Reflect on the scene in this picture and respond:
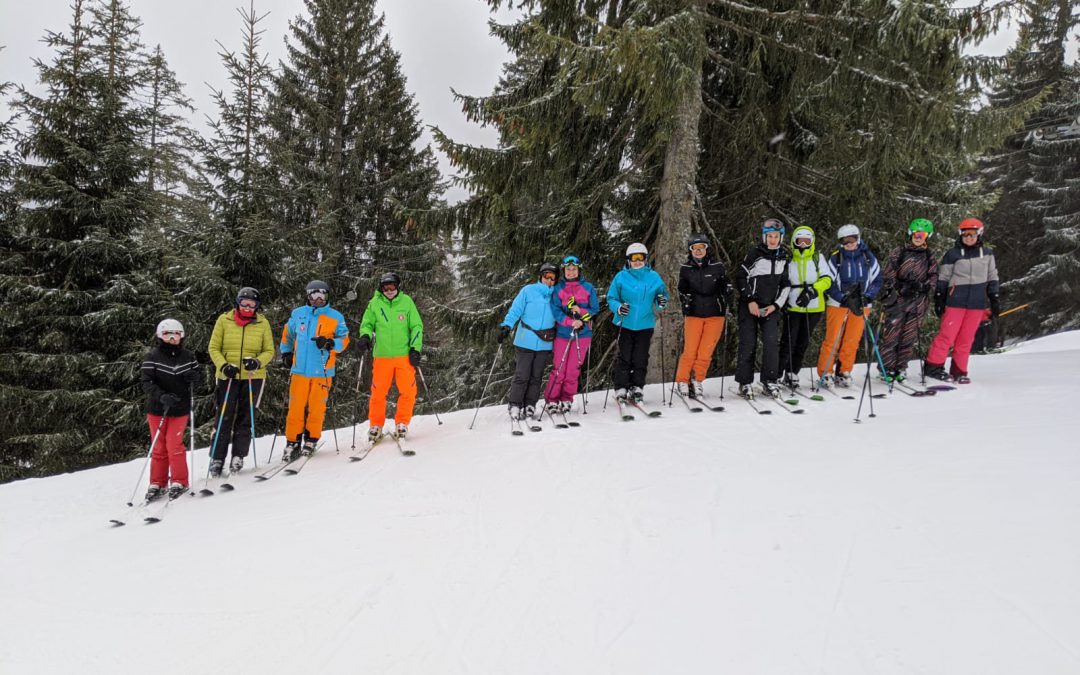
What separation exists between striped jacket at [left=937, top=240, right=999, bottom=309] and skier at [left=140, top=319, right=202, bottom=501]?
30.6ft

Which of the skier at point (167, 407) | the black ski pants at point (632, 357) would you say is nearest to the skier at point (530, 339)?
the black ski pants at point (632, 357)

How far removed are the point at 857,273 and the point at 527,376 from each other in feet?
15.4

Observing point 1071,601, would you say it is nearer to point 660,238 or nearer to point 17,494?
point 660,238

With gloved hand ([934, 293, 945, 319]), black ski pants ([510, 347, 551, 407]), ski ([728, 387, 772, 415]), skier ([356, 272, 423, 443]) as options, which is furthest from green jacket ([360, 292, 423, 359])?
gloved hand ([934, 293, 945, 319])

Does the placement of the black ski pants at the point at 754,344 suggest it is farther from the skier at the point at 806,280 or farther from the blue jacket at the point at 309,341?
the blue jacket at the point at 309,341

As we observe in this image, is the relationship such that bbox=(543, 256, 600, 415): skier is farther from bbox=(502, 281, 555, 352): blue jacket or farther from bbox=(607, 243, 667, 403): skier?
bbox=(607, 243, 667, 403): skier

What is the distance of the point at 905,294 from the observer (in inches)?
284

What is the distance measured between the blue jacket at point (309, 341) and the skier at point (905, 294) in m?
7.38

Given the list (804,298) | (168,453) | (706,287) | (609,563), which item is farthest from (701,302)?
(168,453)

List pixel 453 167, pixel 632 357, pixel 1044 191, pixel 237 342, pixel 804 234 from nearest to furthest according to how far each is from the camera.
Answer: pixel 237 342 → pixel 804 234 → pixel 632 357 → pixel 453 167 → pixel 1044 191

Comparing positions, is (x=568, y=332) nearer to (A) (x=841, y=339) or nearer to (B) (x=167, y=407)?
(A) (x=841, y=339)

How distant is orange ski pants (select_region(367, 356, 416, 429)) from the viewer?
6641 mm

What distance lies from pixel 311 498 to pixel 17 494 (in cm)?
398

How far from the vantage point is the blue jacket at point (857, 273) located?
7.22m
